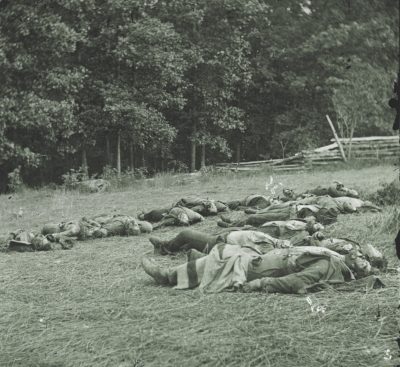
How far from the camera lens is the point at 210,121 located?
25781mm

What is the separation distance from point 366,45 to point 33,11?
15.1 m

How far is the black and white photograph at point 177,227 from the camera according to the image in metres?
3.73

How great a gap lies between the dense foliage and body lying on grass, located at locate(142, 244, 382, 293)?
553 centimetres

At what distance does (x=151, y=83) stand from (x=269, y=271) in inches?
664

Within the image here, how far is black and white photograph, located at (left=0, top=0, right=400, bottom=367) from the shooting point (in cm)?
373

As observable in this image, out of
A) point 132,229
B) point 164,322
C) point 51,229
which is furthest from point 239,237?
point 51,229

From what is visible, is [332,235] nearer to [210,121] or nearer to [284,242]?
[284,242]

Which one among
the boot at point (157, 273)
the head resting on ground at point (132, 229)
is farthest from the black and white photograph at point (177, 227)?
the head resting on ground at point (132, 229)

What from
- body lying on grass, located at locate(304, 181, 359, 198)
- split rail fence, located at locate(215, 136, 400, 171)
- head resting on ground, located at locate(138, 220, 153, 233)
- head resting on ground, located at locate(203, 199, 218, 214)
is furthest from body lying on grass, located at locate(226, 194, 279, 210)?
split rail fence, located at locate(215, 136, 400, 171)

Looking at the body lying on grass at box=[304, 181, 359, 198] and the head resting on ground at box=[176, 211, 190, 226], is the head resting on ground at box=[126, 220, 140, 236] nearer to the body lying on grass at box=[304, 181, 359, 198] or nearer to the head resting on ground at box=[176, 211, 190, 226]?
the head resting on ground at box=[176, 211, 190, 226]

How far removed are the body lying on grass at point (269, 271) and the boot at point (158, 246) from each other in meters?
1.34

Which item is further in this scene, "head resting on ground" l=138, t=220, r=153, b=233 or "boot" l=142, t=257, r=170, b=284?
"head resting on ground" l=138, t=220, r=153, b=233

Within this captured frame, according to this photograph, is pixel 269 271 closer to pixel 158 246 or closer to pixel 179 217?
pixel 158 246

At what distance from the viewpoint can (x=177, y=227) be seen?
8.86 metres
